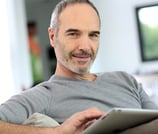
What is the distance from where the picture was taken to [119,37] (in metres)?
5.04

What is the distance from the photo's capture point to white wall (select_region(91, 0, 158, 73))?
197 inches

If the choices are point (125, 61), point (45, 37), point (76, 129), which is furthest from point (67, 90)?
point (45, 37)

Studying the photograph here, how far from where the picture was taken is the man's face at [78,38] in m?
1.38

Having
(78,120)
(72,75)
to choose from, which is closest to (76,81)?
(72,75)

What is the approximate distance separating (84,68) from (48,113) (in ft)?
0.69

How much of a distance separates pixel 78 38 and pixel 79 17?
0.25 ft

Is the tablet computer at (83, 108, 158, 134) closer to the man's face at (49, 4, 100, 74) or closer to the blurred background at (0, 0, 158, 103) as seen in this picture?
the man's face at (49, 4, 100, 74)

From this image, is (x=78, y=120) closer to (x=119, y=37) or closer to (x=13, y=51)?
(x=13, y=51)

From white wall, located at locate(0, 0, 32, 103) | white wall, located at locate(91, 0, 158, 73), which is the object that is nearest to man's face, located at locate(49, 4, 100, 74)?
white wall, located at locate(0, 0, 32, 103)

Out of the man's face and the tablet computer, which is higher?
the man's face

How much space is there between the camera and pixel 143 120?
1070 mm

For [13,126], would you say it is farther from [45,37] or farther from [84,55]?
[45,37]

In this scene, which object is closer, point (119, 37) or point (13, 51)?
point (13, 51)

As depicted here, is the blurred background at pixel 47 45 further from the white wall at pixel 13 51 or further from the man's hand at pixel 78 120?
the man's hand at pixel 78 120
